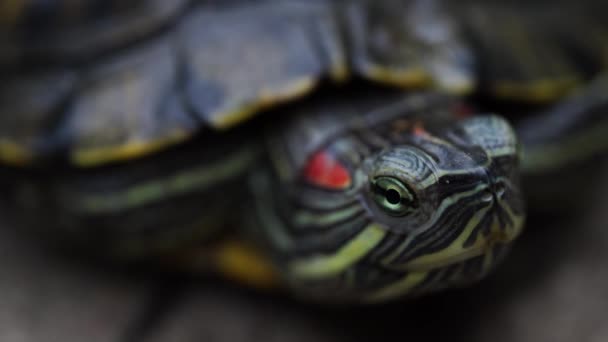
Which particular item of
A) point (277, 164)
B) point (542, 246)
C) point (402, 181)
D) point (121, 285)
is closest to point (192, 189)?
point (277, 164)

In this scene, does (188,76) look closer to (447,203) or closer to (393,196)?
(393,196)

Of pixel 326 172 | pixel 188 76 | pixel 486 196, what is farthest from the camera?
pixel 188 76

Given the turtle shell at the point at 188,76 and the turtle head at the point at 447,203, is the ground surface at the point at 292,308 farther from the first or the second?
the turtle head at the point at 447,203

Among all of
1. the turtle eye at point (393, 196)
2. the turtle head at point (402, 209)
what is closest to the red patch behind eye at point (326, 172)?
the turtle head at point (402, 209)

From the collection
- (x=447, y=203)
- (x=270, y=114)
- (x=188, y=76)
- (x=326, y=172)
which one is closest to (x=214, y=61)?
(x=188, y=76)

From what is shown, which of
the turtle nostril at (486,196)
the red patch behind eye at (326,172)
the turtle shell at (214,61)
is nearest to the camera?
the turtle nostril at (486,196)

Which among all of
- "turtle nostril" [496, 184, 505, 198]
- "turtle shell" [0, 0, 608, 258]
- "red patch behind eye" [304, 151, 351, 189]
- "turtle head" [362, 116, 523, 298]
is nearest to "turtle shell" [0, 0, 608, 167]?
"turtle shell" [0, 0, 608, 258]
